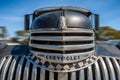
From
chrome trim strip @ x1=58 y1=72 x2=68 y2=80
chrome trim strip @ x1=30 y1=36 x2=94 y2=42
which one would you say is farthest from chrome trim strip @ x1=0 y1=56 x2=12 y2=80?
chrome trim strip @ x1=58 y1=72 x2=68 y2=80

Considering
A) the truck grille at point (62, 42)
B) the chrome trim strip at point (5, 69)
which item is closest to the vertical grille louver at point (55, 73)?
the chrome trim strip at point (5, 69)

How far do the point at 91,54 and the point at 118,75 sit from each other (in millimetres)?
493

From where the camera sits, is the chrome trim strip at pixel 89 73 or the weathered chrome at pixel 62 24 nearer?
the weathered chrome at pixel 62 24

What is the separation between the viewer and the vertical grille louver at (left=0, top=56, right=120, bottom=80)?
10.5 ft

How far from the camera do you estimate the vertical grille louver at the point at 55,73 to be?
320cm

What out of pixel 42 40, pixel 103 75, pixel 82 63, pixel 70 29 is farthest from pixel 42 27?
pixel 103 75

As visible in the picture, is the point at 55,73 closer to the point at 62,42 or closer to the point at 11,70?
the point at 62,42

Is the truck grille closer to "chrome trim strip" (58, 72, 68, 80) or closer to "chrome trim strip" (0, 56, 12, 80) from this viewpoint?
"chrome trim strip" (58, 72, 68, 80)

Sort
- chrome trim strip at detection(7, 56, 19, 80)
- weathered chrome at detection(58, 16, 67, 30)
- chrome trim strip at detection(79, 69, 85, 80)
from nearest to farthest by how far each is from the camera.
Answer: weathered chrome at detection(58, 16, 67, 30), chrome trim strip at detection(79, 69, 85, 80), chrome trim strip at detection(7, 56, 19, 80)

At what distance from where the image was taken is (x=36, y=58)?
3.37 metres

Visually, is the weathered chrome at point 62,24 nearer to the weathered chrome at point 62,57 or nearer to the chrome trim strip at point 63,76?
the weathered chrome at point 62,57

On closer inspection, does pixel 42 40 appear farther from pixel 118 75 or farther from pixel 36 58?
pixel 118 75

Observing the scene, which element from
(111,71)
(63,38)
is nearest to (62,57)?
(63,38)

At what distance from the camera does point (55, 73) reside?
3236 mm
